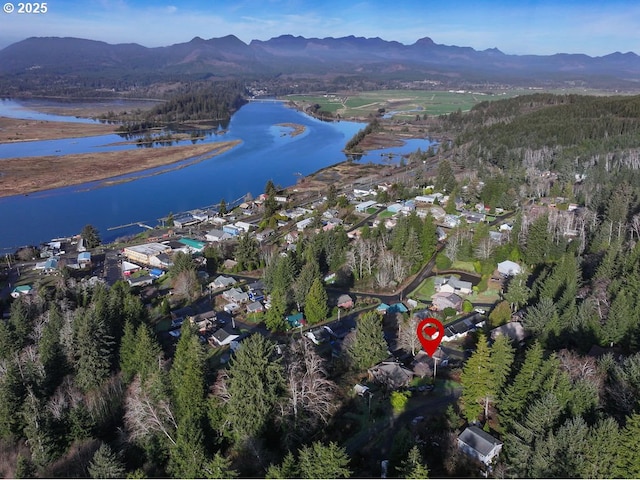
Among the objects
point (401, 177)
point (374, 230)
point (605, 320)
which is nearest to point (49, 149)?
point (401, 177)

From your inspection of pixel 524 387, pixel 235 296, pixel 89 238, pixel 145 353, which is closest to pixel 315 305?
pixel 235 296

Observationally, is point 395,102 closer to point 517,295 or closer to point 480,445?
point 517,295

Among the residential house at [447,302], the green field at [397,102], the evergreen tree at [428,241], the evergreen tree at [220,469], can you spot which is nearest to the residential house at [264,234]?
the evergreen tree at [428,241]

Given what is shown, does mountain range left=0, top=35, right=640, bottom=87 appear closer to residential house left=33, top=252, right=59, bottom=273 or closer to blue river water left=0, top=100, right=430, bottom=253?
blue river water left=0, top=100, right=430, bottom=253

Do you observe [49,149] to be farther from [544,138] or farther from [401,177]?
[544,138]

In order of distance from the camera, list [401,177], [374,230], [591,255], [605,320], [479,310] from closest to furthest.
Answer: [605,320] < [479,310] < [591,255] < [374,230] < [401,177]

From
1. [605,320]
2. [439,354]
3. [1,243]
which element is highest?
[605,320]
